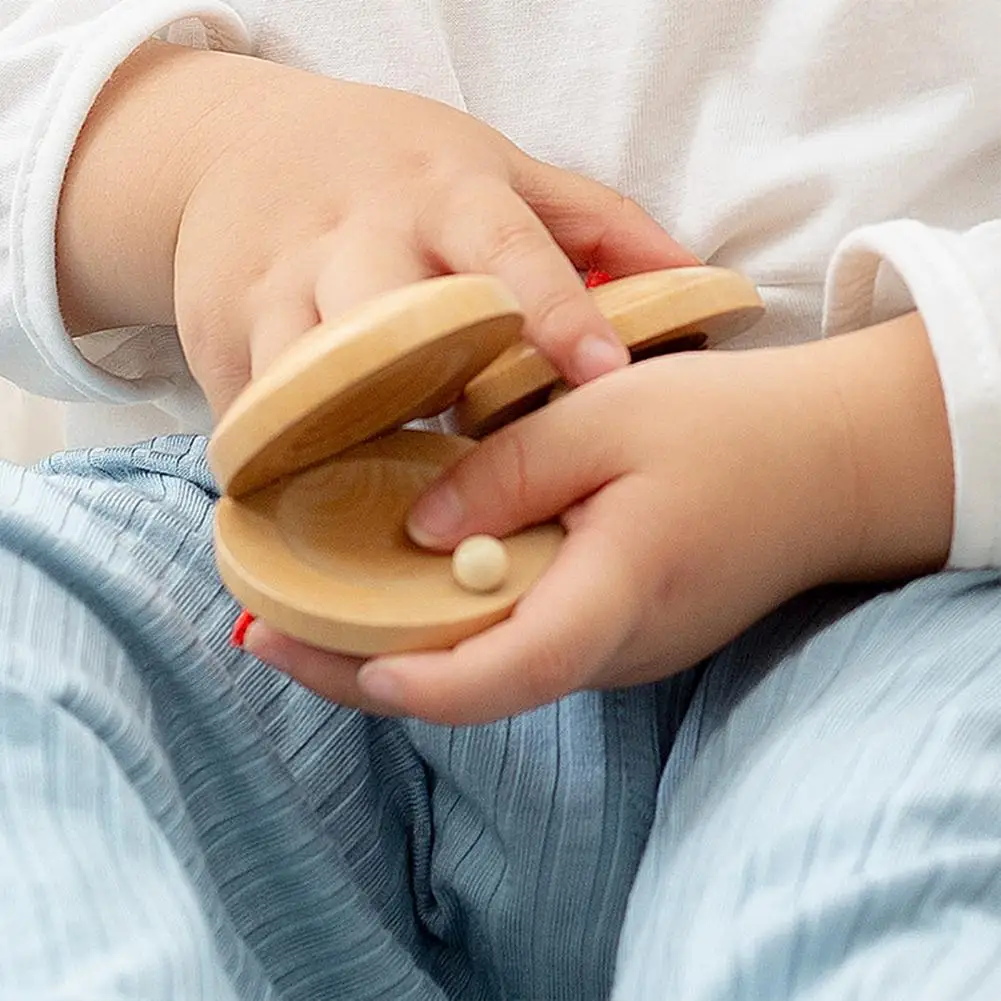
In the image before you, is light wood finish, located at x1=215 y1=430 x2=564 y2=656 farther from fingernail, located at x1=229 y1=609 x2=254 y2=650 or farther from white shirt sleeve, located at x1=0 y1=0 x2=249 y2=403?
white shirt sleeve, located at x1=0 y1=0 x2=249 y2=403

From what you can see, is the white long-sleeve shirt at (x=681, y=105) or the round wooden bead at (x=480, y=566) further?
the white long-sleeve shirt at (x=681, y=105)

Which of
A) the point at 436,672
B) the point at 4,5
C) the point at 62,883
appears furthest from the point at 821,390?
the point at 4,5

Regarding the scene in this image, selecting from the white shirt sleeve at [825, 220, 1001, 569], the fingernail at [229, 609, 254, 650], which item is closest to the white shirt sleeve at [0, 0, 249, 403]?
the fingernail at [229, 609, 254, 650]

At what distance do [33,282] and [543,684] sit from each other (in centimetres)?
29

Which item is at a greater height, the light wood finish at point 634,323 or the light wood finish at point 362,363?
the light wood finish at point 362,363

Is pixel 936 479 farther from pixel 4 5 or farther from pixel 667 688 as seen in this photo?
pixel 4 5

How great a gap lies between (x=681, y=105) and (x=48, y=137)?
250mm

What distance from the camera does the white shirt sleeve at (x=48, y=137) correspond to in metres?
0.53

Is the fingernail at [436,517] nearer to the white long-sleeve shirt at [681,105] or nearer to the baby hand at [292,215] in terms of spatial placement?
the baby hand at [292,215]

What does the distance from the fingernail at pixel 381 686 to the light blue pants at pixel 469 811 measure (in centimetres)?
7

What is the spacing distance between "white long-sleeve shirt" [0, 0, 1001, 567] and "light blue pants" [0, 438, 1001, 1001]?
0.36 ft

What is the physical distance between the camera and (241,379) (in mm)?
464

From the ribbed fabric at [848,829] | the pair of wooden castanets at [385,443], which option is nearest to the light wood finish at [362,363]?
the pair of wooden castanets at [385,443]

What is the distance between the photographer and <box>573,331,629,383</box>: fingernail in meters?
0.38
